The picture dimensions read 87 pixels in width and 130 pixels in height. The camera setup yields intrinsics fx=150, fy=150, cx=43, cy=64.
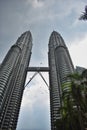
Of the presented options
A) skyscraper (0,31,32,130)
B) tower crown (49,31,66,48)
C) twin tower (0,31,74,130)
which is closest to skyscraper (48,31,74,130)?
twin tower (0,31,74,130)

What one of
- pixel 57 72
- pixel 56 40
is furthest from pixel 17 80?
pixel 56 40

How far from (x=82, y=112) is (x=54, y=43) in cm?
15050

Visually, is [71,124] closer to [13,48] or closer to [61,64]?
[61,64]

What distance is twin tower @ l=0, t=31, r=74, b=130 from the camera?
→ 113125mm

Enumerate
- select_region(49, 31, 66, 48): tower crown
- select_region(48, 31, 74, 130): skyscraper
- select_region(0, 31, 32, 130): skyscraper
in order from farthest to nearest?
select_region(49, 31, 66, 48): tower crown → select_region(48, 31, 74, 130): skyscraper → select_region(0, 31, 32, 130): skyscraper

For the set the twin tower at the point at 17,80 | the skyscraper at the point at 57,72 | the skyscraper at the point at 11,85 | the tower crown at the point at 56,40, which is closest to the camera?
the skyscraper at the point at 11,85

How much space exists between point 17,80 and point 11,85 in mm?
8543

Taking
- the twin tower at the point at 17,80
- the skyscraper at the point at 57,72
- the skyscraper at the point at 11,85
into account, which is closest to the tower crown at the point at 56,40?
the twin tower at the point at 17,80

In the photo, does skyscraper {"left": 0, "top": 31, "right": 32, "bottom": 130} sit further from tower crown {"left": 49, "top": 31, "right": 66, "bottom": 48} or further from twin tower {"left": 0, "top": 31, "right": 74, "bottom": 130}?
tower crown {"left": 49, "top": 31, "right": 66, "bottom": 48}

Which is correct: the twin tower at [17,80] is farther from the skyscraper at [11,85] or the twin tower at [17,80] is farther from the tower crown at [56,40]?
the tower crown at [56,40]

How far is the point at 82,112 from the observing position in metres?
32.7

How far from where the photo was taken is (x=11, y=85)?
132 m

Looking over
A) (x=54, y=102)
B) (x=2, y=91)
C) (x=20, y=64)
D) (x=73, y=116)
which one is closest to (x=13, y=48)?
(x=20, y=64)

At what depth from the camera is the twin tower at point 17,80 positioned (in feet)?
371
